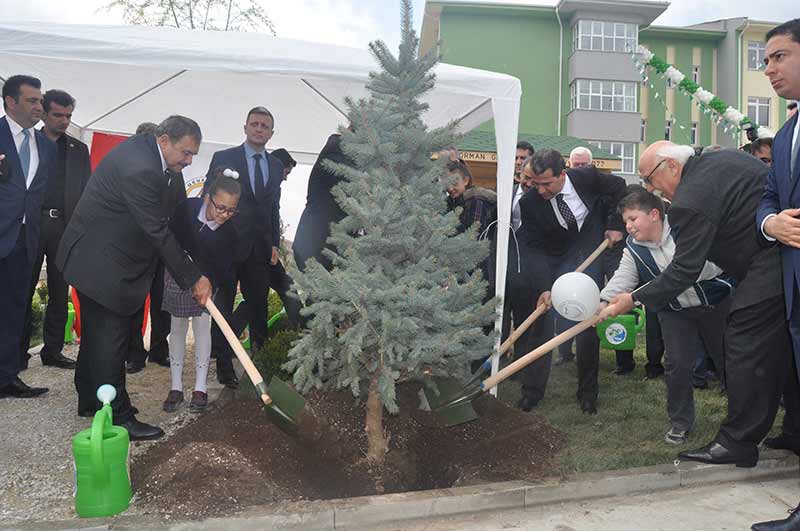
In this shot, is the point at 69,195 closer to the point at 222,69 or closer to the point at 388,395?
the point at 222,69

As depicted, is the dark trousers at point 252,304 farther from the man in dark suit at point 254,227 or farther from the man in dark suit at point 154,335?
the man in dark suit at point 154,335

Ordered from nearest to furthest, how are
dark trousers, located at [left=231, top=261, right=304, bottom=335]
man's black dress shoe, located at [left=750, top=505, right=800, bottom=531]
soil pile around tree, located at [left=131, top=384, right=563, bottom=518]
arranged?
man's black dress shoe, located at [left=750, top=505, right=800, bottom=531]
soil pile around tree, located at [left=131, top=384, right=563, bottom=518]
dark trousers, located at [left=231, top=261, right=304, bottom=335]

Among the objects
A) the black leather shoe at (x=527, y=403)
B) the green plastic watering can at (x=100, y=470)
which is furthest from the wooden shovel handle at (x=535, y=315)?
the green plastic watering can at (x=100, y=470)

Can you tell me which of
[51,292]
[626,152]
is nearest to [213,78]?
[51,292]

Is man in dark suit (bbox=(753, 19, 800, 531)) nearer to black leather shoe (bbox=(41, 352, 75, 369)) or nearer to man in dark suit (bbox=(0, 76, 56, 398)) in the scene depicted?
man in dark suit (bbox=(0, 76, 56, 398))

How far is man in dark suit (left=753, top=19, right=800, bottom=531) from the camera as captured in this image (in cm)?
282

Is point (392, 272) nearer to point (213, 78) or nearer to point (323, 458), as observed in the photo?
point (323, 458)

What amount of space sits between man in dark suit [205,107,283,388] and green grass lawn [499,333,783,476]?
6.88 ft

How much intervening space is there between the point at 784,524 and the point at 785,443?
1.07 m

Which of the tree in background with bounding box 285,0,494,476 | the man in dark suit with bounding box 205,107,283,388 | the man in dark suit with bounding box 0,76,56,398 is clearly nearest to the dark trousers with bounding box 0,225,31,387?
the man in dark suit with bounding box 0,76,56,398

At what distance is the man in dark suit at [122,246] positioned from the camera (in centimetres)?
373

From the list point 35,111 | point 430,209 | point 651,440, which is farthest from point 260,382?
point 35,111

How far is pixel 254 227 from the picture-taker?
510cm

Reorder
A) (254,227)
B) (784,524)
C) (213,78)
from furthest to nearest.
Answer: (213,78), (254,227), (784,524)
